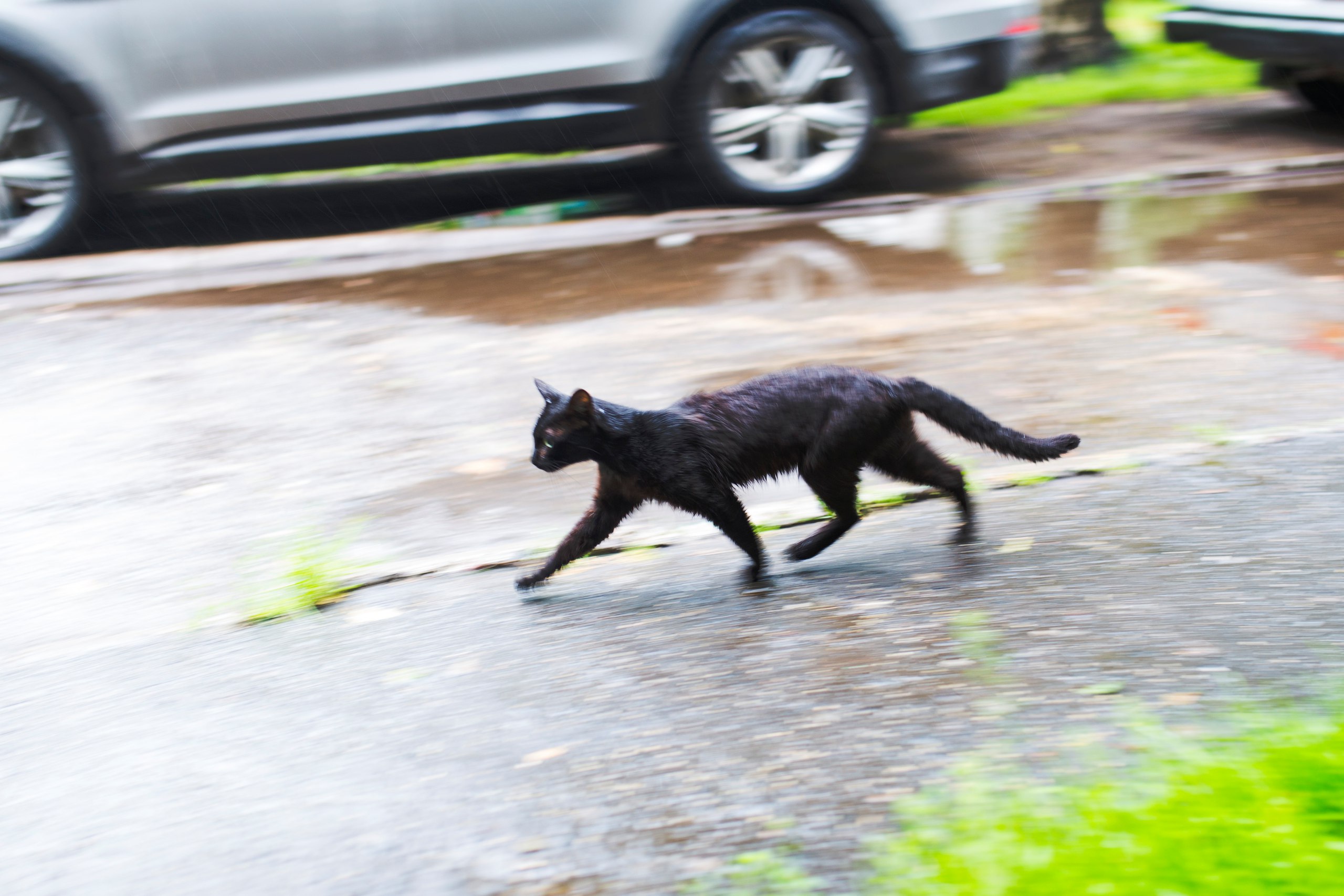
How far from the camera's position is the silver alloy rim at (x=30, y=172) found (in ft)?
22.5

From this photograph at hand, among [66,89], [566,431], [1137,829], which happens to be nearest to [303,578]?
[566,431]

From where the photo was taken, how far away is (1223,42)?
8023mm

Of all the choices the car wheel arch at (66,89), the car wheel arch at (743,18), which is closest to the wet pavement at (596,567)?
the car wheel arch at (66,89)

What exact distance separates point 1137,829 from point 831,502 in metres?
1.51

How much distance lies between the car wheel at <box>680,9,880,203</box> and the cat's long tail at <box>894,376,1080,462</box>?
14.0 ft

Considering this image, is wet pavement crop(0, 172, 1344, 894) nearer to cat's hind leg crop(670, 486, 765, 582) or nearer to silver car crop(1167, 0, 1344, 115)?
cat's hind leg crop(670, 486, 765, 582)

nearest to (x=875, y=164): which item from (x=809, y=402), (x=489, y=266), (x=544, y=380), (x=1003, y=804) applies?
(x=489, y=266)

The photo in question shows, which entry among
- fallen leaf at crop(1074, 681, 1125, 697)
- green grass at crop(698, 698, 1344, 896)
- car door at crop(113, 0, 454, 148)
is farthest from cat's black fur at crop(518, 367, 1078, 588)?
car door at crop(113, 0, 454, 148)

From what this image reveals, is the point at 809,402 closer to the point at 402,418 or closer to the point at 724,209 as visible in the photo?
the point at 402,418

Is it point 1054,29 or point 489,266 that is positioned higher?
point 1054,29

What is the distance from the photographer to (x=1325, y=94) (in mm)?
8719

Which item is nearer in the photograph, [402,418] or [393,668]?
[393,668]

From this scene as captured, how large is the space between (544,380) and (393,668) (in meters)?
2.26

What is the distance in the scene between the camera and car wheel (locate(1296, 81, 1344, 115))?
8.66m
